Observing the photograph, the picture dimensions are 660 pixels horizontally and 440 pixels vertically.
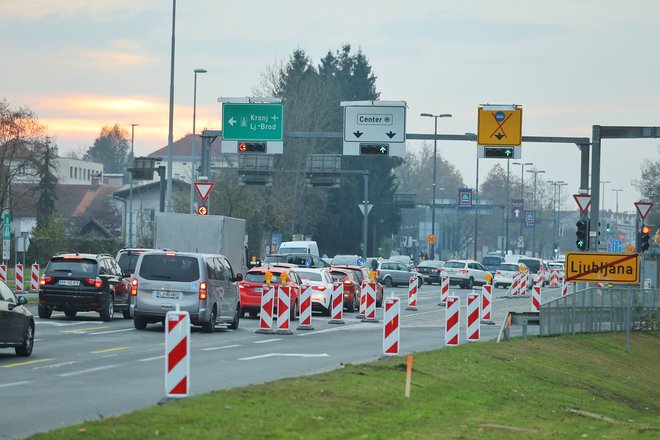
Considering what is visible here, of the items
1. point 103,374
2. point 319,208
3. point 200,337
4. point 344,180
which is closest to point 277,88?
point 319,208

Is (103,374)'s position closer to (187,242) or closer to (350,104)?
(187,242)

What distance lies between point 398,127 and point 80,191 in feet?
388

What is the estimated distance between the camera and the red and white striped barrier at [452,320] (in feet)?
85.4

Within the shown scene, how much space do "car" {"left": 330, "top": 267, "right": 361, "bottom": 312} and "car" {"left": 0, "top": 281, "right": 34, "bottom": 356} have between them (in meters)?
23.6

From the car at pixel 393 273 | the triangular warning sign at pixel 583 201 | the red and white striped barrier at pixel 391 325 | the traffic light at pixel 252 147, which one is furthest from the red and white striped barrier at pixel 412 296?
the car at pixel 393 273

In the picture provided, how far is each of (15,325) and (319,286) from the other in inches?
817

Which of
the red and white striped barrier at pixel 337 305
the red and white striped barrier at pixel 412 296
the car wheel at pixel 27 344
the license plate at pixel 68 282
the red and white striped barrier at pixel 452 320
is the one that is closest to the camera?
the car wheel at pixel 27 344

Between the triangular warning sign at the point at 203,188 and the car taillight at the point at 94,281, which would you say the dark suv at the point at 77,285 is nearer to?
the car taillight at the point at 94,281

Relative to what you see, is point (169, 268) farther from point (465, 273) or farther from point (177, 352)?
point (465, 273)

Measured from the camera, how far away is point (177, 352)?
13914 millimetres

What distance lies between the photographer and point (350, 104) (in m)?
46.7

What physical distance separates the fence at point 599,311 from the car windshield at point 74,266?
37.4 ft

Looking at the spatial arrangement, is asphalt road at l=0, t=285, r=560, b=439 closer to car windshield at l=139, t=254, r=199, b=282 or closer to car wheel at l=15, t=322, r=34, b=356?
car wheel at l=15, t=322, r=34, b=356

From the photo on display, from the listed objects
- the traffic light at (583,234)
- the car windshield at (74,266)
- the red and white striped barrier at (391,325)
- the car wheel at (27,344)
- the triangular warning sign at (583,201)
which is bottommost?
the car wheel at (27,344)
